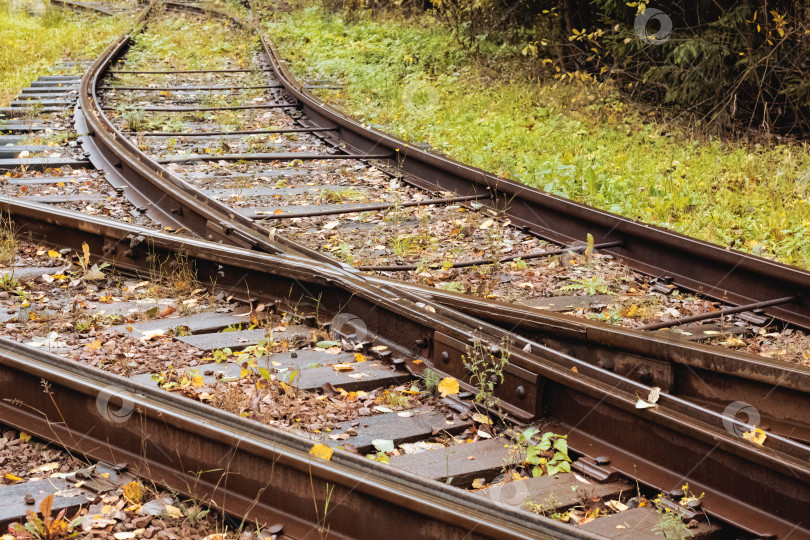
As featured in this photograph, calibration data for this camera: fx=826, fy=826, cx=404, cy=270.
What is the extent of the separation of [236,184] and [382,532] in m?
5.43

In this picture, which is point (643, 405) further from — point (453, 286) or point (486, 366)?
point (453, 286)

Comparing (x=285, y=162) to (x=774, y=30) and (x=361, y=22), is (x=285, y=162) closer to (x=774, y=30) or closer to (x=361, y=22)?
(x=774, y=30)

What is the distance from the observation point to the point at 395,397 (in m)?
3.71

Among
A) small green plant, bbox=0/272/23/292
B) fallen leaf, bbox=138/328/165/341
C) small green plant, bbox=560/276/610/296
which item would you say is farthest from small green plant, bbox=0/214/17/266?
small green plant, bbox=560/276/610/296

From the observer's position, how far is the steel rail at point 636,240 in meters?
4.84

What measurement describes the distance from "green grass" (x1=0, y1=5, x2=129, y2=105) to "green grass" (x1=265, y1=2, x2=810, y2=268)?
4.41 m

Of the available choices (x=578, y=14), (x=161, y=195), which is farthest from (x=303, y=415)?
(x=578, y=14)

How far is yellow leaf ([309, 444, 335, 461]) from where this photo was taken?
9.29 feet

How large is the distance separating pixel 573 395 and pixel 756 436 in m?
0.72

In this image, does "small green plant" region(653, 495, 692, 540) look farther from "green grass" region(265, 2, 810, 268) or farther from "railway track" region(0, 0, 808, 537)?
"green grass" region(265, 2, 810, 268)

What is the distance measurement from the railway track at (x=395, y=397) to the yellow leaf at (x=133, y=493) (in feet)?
0.49

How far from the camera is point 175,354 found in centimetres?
414

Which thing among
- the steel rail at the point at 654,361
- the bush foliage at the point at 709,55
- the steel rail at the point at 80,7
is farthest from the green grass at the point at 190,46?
the steel rail at the point at 654,361

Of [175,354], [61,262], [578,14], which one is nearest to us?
[175,354]
